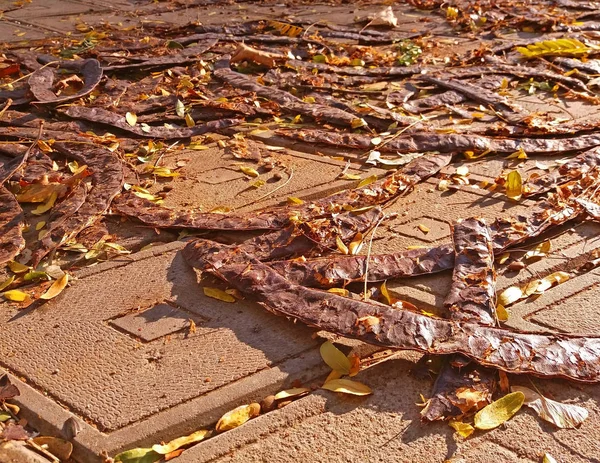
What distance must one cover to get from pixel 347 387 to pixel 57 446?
787mm

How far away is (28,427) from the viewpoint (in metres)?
2.32

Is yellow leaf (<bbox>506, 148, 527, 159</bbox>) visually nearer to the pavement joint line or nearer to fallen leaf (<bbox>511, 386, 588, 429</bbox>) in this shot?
the pavement joint line

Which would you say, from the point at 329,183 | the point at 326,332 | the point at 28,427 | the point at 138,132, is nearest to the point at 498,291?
the point at 326,332

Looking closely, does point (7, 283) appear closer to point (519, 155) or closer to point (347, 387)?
point (347, 387)

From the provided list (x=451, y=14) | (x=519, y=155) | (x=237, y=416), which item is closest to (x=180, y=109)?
(x=519, y=155)

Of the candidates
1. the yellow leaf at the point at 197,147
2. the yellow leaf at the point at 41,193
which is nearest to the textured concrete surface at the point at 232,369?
the yellow leaf at the point at 41,193

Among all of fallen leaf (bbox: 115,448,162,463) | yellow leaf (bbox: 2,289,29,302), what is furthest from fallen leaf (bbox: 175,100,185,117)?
fallen leaf (bbox: 115,448,162,463)

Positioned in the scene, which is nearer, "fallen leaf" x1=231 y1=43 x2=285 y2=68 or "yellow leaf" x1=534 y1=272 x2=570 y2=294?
"yellow leaf" x1=534 y1=272 x2=570 y2=294

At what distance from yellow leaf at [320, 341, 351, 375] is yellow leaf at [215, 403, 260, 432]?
267 mm

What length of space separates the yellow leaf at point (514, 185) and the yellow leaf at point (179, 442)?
1.99 m

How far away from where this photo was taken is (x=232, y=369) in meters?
2.49

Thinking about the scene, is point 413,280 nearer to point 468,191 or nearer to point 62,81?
point 468,191

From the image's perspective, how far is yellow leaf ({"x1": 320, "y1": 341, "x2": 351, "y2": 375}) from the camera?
8.11ft

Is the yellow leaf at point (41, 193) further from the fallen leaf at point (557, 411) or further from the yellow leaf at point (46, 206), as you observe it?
the fallen leaf at point (557, 411)
